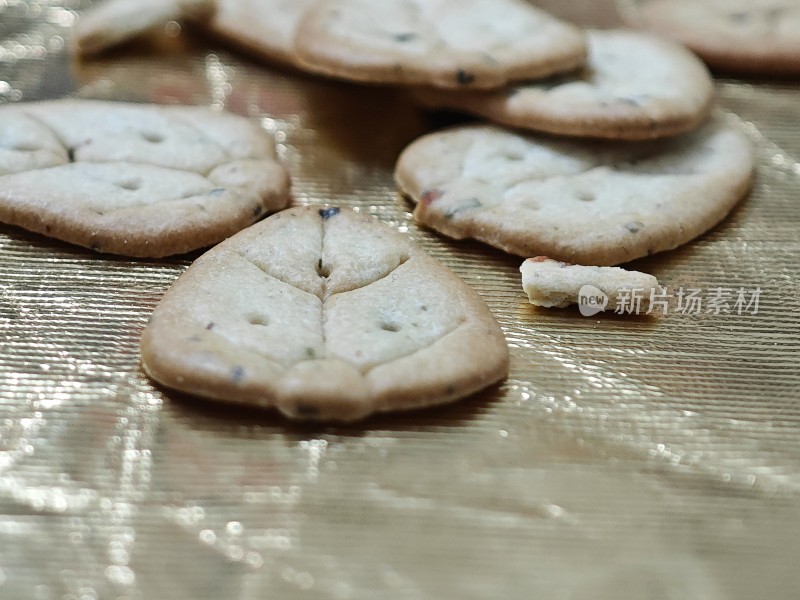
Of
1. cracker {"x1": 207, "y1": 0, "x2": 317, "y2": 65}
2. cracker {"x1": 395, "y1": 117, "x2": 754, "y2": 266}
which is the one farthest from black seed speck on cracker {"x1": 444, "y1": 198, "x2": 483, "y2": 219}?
cracker {"x1": 207, "y1": 0, "x2": 317, "y2": 65}

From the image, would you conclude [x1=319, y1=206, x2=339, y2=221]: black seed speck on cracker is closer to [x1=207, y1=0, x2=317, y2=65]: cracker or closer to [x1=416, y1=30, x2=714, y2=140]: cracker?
Answer: [x1=416, y1=30, x2=714, y2=140]: cracker

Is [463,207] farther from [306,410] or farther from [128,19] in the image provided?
[128,19]

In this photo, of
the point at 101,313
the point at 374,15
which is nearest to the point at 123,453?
the point at 101,313

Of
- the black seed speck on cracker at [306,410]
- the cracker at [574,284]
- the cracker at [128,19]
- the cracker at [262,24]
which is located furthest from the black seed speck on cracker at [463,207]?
the cracker at [128,19]

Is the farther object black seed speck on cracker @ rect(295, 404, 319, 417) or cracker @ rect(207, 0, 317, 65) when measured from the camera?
cracker @ rect(207, 0, 317, 65)

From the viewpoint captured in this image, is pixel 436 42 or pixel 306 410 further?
pixel 436 42

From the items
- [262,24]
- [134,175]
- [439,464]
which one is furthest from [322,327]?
[262,24]
